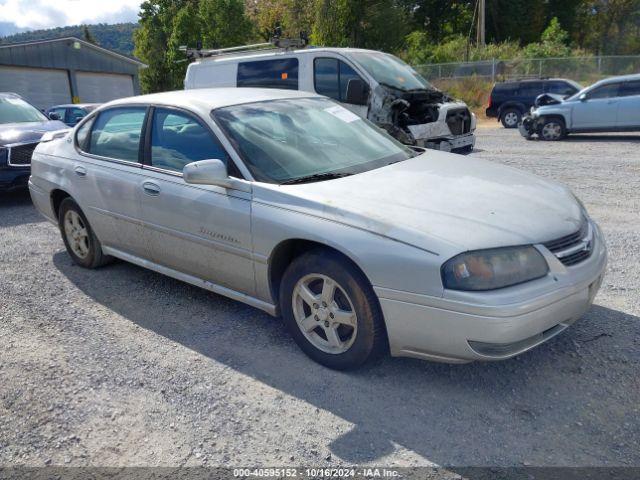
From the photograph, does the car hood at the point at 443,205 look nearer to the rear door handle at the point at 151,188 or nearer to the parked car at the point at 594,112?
the rear door handle at the point at 151,188

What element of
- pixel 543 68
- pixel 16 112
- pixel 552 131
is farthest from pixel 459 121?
pixel 543 68

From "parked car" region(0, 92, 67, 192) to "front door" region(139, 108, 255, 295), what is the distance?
16.1 feet

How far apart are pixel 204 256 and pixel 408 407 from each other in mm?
1728

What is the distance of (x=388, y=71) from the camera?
9.82 metres

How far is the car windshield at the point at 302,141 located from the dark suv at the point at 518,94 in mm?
16947

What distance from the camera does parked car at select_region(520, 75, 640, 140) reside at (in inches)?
546

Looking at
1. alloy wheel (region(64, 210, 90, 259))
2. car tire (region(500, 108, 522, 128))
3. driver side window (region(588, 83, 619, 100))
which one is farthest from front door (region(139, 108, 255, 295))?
car tire (region(500, 108, 522, 128))

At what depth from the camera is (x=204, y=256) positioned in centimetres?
392

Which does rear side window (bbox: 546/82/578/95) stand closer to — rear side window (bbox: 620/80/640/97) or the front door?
rear side window (bbox: 620/80/640/97)

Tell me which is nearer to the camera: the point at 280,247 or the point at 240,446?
the point at 240,446

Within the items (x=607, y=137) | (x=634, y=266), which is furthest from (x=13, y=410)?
(x=607, y=137)

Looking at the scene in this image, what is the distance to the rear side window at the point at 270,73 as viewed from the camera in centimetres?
1025

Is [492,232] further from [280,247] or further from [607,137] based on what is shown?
[607,137]

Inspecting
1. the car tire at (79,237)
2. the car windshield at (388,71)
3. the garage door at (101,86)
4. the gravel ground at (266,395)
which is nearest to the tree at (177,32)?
the garage door at (101,86)
